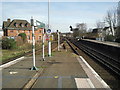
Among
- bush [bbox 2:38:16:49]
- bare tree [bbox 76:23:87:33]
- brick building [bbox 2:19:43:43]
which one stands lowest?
bush [bbox 2:38:16:49]

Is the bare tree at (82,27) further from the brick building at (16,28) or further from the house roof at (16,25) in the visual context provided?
the house roof at (16,25)

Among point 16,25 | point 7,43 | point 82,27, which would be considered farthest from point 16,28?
point 82,27

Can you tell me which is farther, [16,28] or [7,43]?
[16,28]

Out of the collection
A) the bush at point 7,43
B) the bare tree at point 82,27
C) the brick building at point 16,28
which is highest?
the bare tree at point 82,27

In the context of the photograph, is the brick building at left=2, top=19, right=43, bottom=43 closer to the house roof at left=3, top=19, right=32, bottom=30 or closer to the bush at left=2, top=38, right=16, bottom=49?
the house roof at left=3, top=19, right=32, bottom=30

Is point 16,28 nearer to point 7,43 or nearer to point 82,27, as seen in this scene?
point 7,43

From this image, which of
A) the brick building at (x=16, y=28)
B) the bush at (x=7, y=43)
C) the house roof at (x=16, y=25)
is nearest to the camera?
the bush at (x=7, y=43)

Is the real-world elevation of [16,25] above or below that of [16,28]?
above

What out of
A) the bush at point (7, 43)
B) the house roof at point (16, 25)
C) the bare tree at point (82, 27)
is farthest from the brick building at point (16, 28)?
the bare tree at point (82, 27)

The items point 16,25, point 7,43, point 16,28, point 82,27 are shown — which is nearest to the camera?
point 7,43

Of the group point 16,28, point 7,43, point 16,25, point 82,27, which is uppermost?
point 82,27

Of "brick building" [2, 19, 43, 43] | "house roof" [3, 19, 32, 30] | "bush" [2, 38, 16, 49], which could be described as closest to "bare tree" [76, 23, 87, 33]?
"brick building" [2, 19, 43, 43]

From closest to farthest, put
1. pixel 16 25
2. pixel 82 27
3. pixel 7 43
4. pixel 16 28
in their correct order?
pixel 7 43, pixel 16 28, pixel 16 25, pixel 82 27

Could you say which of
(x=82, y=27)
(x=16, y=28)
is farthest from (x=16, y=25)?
(x=82, y=27)
